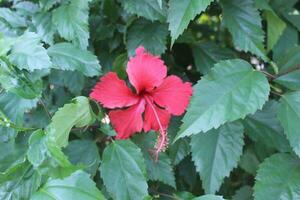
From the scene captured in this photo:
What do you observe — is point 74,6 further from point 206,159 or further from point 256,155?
point 256,155

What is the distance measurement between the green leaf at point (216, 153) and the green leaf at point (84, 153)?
0.19 meters

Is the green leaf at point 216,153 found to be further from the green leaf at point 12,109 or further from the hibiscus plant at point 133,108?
the green leaf at point 12,109

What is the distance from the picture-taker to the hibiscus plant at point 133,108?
79cm

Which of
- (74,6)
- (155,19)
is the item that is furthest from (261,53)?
(74,6)

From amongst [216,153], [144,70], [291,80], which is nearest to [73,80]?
[144,70]

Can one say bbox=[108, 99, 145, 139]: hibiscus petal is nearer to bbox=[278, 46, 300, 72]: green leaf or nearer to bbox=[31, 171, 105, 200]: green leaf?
bbox=[31, 171, 105, 200]: green leaf

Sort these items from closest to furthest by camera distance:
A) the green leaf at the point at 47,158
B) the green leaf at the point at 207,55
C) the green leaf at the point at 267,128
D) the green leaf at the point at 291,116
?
the green leaf at the point at 47,158 → the green leaf at the point at 291,116 → the green leaf at the point at 267,128 → the green leaf at the point at 207,55

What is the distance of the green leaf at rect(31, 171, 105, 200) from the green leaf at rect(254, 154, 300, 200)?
30 cm

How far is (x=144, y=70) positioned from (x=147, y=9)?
0.16m

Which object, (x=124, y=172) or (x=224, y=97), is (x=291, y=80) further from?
(x=124, y=172)

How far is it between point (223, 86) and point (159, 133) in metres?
0.15

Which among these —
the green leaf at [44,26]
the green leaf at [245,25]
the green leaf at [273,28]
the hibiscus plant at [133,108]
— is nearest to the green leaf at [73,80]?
the hibiscus plant at [133,108]

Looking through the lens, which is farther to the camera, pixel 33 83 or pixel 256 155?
pixel 256 155

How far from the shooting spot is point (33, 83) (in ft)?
2.72
